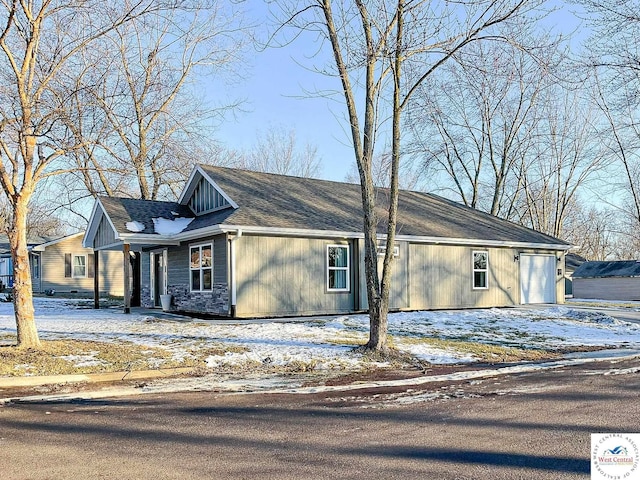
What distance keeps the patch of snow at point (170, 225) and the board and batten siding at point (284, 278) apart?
3.55 m

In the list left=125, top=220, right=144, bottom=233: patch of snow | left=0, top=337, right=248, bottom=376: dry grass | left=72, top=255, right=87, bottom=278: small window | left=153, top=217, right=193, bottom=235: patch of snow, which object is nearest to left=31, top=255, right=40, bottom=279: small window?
left=72, top=255, right=87, bottom=278: small window

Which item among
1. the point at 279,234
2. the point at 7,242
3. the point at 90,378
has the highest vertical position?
the point at 7,242

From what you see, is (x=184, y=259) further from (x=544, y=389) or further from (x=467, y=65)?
(x=544, y=389)

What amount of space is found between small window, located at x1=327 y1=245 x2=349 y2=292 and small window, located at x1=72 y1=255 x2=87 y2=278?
23.7 metres

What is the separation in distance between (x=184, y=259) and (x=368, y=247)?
32.9ft

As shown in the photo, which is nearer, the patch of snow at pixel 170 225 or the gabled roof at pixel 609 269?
the patch of snow at pixel 170 225

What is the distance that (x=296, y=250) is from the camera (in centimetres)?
1870

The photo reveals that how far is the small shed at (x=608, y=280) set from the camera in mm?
37562

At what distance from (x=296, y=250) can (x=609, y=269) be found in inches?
1121

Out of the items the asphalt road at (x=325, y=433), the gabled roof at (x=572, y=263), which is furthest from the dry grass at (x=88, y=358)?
the gabled roof at (x=572, y=263)

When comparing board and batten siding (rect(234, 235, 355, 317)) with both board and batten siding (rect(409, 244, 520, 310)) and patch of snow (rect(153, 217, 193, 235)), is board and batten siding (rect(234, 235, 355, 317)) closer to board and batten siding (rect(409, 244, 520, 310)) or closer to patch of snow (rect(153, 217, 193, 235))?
board and batten siding (rect(409, 244, 520, 310))

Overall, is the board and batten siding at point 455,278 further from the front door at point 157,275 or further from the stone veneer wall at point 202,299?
the front door at point 157,275

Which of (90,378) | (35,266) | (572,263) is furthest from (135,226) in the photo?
(572,263)

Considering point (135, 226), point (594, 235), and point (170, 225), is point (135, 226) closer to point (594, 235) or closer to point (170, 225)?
point (170, 225)
